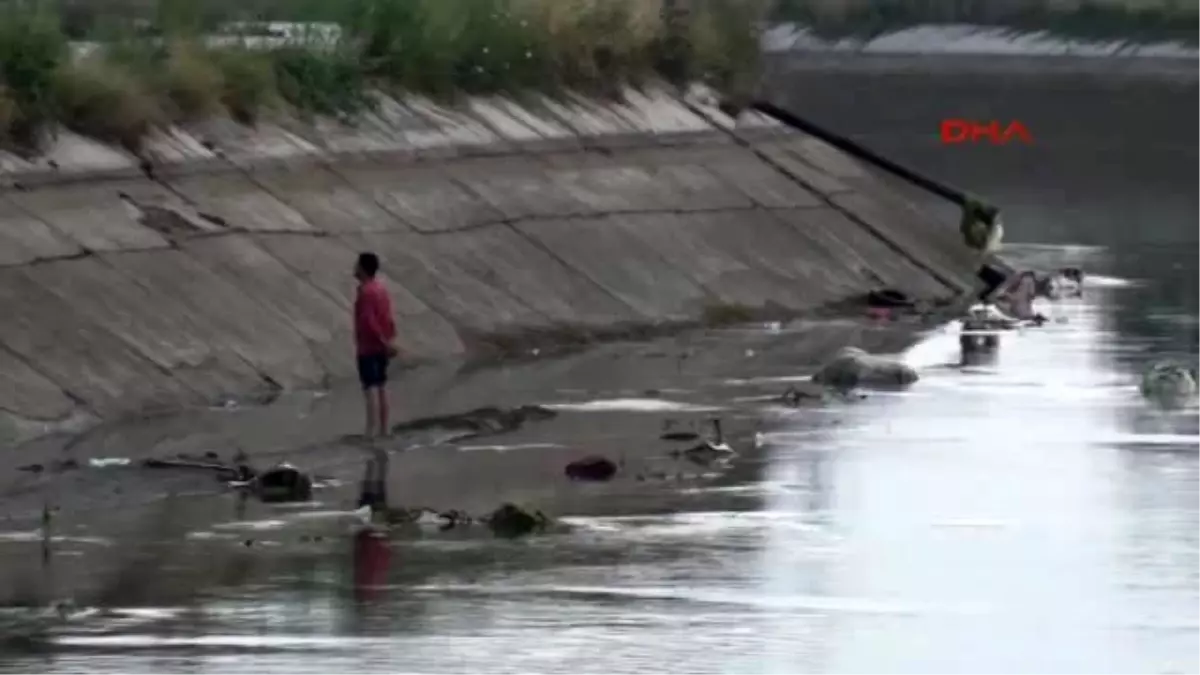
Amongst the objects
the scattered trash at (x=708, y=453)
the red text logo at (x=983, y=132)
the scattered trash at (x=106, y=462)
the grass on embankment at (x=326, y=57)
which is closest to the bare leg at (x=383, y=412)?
the scattered trash at (x=708, y=453)

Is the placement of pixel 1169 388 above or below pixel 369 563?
above

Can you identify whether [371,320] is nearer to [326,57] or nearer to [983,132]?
[326,57]

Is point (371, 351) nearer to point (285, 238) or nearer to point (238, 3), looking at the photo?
point (285, 238)

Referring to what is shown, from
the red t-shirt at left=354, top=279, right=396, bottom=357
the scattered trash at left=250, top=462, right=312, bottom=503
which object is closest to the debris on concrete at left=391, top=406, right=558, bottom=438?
the red t-shirt at left=354, top=279, right=396, bottom=357

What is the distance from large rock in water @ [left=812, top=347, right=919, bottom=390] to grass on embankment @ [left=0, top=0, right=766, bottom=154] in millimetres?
6547

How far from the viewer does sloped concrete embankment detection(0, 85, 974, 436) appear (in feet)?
82.2

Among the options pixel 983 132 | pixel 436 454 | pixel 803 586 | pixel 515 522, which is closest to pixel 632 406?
pixel 436 454

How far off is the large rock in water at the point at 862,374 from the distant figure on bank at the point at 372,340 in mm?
5602

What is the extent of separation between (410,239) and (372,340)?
793cm

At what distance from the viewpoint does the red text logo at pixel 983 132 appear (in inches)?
3198

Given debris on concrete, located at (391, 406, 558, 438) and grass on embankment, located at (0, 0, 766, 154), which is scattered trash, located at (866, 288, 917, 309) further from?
debris on concrete, located at (391, 406, 558, 438)

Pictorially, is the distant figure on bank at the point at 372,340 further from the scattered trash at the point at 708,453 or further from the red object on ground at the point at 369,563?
the red object on ground at the point at 369,563

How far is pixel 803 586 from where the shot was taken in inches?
683

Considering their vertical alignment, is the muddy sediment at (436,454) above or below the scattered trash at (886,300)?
below
